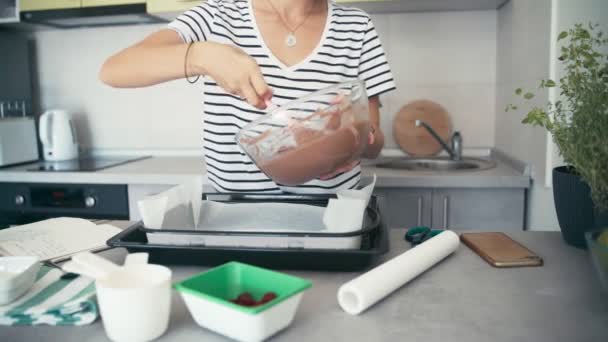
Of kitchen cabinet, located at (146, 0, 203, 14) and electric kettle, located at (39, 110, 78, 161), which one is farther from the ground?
kitchen cabinet, located at (146, 0, 203, 14)

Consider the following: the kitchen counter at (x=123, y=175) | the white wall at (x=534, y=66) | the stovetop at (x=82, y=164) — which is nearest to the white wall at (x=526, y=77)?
the white wall at (x=534, y=66)

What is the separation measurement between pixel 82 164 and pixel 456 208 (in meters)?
1.48

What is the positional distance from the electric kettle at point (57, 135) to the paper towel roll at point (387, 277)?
1873mm

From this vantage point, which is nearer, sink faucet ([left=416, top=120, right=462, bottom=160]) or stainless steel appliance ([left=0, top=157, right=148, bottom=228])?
stainless steel appliance ([left=0, top=157, right=148, bottom=228])

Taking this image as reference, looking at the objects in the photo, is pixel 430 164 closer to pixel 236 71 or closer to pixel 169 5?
pixel 169 5

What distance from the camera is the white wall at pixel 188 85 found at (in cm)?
208

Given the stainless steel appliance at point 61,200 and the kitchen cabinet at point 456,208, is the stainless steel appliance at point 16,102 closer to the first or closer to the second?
the stainless steel appliance at point 61,200

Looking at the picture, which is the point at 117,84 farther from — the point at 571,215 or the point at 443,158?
the point at 443,158

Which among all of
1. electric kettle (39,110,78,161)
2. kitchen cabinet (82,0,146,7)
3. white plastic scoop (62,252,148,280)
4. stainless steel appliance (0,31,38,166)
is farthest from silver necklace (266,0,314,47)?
stainless steel appliance (0,31,38,166)

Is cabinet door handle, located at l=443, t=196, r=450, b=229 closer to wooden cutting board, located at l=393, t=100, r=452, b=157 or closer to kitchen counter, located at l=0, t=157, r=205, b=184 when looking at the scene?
wooden cutting board, located at l=393, t=100, r=452, b=157

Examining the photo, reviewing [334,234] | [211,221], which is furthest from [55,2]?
[334,234]

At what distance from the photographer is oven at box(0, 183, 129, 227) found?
1890 millimetres

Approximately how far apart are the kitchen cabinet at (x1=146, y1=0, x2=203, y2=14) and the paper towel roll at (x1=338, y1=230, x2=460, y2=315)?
1.46 m

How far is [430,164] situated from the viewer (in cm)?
207
